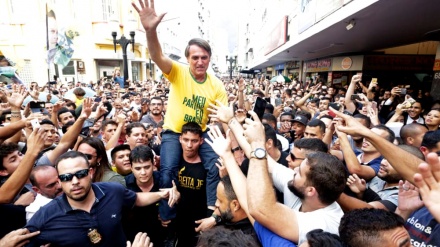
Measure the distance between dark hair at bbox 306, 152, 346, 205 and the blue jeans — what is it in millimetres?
1304

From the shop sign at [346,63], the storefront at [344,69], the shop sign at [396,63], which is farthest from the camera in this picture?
the shop sign at [346,63]

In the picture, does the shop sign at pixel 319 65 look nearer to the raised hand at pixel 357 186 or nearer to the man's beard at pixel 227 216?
the raised hand at pixel 357 186

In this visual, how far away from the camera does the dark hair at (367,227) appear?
1410 mm

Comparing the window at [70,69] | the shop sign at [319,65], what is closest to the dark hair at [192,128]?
the shop sign at [319,65]

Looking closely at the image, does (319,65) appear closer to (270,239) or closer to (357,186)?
(357,186)

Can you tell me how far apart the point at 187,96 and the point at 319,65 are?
1825cm

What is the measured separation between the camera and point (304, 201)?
1.86 m

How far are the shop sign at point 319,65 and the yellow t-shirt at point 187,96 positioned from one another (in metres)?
16.2

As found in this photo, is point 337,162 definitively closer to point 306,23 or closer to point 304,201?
point 304,201

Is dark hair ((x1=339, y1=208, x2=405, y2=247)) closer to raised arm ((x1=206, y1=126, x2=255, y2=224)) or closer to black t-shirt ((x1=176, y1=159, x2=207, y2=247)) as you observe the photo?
raised arm ((x1=206, y1=126, x2=255, y2=224))

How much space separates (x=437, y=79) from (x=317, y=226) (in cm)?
873

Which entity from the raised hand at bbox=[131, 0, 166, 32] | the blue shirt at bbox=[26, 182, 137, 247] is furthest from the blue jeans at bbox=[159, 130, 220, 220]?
the raised hand at bbox=[131, 0, 166, 32]

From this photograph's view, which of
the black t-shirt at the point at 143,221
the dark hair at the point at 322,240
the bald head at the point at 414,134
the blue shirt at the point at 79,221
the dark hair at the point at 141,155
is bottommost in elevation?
the black t-shirt at the point at 143,221

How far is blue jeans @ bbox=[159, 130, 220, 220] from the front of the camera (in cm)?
279
